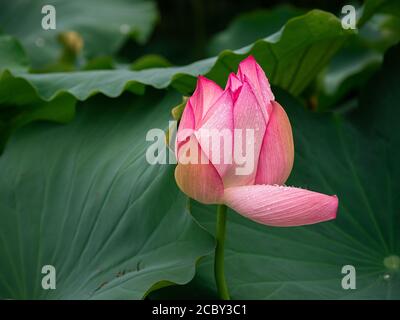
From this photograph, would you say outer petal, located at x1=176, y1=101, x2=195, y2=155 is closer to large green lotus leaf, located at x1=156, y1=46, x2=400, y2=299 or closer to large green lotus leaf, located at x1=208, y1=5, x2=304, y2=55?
large green lotus leaf, located at x1=156, y1=46, x2=400, y2=299

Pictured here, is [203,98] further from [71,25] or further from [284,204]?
[71,25]

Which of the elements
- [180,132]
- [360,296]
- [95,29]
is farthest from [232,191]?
[95,29]

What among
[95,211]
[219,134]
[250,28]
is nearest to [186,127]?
[219,134]

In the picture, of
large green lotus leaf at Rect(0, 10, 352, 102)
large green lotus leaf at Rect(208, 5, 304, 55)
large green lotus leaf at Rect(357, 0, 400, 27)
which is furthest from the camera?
large green lotus leaf at Rect(208, 5, 304, 55)

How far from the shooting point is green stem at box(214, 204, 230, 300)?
0.90 meters

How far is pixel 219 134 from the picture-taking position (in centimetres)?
84

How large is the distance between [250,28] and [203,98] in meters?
1.77

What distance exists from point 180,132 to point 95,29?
161 centimetres

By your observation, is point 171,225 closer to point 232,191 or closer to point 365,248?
point 232,191

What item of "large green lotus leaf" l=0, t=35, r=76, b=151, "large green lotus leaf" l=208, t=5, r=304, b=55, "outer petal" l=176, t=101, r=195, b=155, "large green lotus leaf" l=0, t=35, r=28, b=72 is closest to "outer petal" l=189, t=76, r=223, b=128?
"outer petal" l=176, t=101, r=195, b=155

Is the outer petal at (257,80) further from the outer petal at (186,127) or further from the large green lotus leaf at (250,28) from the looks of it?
the large green lotus leaf at (250,28)

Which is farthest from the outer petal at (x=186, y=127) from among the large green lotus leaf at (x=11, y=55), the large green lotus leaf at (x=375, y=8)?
the large green lotus leaf at (x=11, y=55)

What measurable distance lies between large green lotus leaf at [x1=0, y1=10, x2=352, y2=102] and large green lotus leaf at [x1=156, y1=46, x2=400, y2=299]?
3.3 inches

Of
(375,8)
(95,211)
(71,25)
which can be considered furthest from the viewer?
(71,25)
